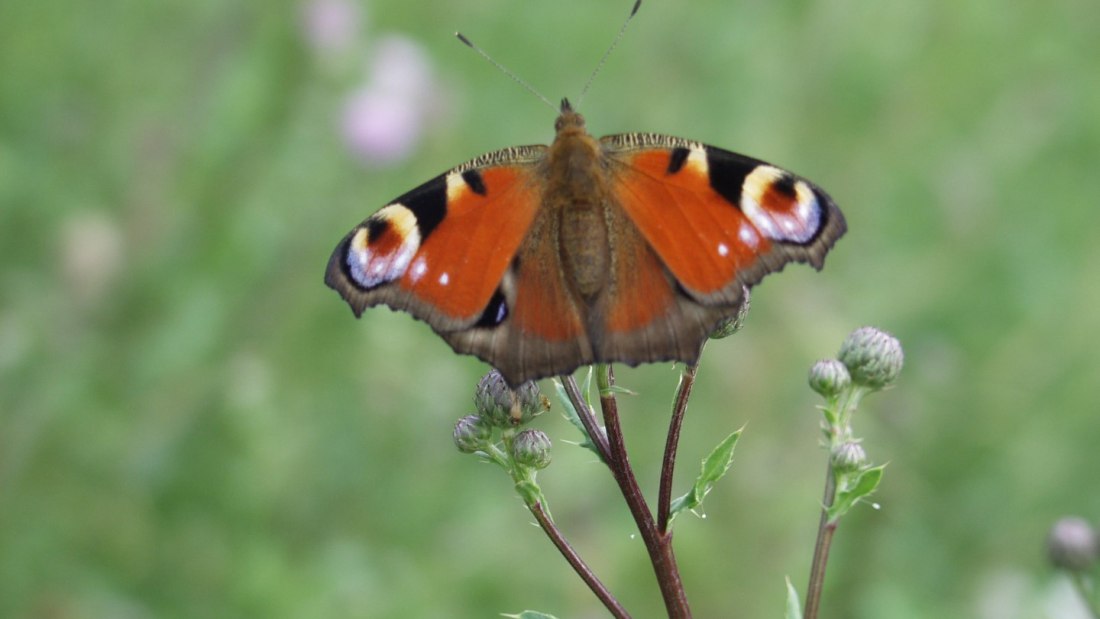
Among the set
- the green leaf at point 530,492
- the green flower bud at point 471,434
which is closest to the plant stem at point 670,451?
the green leaf at point 530,492

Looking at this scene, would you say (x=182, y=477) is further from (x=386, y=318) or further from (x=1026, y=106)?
(x=1026, y=106)

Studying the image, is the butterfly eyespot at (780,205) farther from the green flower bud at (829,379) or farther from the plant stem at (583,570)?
the plant stem at (583,570)

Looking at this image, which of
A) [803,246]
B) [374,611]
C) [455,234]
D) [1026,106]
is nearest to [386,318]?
[374,611]

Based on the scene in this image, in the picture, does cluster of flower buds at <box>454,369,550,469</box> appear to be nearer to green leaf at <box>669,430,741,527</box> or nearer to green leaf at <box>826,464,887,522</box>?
green leaf at <box>669,430,741,527</box>

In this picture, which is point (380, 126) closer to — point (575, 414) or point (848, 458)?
point (575, 414)

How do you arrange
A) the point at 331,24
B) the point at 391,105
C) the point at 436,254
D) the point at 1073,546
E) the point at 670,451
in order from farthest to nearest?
the point at 391,105
the point at 331,24
the point at 1073,546
the point at 436,254
the point at 670,451

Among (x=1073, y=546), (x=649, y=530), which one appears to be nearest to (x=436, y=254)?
(x=649, y=530)
